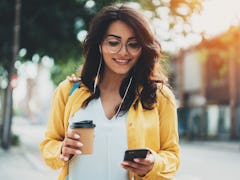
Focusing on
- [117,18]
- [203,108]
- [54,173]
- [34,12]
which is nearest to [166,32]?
[54,173]

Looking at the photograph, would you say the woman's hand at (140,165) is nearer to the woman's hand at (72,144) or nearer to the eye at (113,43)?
the woman's hand at (72,144)

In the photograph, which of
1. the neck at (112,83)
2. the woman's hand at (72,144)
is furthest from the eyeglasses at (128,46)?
the woman's hand at (72,144)

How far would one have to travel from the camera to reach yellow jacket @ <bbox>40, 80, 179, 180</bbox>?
Result: 234cm

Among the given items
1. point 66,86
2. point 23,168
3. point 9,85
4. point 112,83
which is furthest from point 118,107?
point 9,85

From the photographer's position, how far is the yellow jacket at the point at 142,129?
7.66ft

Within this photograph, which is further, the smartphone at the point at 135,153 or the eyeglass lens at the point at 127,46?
the eyeglass lens at the point at 127,46

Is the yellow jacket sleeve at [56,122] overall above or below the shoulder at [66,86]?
below

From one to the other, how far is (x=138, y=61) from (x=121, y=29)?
19 cm

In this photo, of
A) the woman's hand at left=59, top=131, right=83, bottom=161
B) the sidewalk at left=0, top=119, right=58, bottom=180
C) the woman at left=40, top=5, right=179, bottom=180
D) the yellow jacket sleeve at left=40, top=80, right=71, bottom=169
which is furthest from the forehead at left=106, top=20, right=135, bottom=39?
the sidewalk at left=0, top=119, right=58, bottom=180

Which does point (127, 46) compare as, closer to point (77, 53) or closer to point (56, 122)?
point (56, 122)

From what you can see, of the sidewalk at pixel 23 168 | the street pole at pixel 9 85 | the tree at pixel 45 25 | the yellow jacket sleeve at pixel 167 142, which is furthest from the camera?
the tree at pixel 45 25

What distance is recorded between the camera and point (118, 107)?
2.44 metres

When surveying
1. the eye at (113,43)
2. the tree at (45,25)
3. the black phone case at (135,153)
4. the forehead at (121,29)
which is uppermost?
the tree at (45,25)

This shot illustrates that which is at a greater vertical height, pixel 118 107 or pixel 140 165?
pixel 118 107
